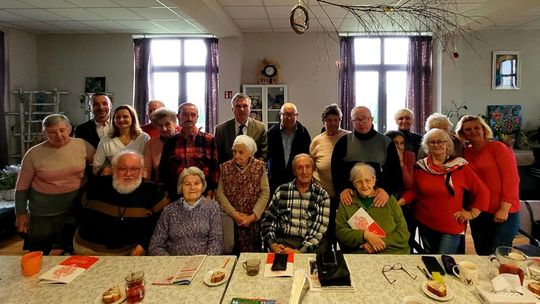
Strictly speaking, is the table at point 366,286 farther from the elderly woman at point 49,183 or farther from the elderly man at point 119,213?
the elderly woman at point 49,183

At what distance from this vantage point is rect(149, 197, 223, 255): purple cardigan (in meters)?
2.07

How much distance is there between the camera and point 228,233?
225cm

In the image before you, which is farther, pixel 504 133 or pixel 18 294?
pixel 504 133

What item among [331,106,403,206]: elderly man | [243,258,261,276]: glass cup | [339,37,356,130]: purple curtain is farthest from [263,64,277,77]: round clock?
[243,258,261,276]: glass cup

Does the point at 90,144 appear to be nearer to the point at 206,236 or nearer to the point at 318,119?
the point at 206,236

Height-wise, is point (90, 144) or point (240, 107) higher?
point (240, 107)

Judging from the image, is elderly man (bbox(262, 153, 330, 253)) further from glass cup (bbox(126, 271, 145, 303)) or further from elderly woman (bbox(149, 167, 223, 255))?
glass cup (bbox(126, 271, 145, 303))

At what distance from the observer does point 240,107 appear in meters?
3.17

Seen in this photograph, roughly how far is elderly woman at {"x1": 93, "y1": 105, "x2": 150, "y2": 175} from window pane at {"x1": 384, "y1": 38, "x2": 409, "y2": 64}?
5.11m

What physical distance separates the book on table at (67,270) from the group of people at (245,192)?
444 mm

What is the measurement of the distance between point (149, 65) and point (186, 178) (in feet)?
15.5

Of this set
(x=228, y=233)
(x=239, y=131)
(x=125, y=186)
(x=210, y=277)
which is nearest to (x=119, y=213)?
(x=125, y=186)

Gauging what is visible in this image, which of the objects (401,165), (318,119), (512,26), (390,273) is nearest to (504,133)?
(512,26)

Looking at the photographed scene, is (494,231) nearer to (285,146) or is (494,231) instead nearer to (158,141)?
(285,146)
